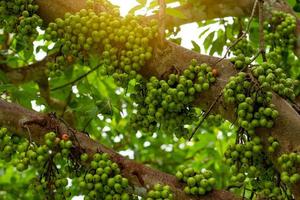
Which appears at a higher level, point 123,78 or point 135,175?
point 123,78

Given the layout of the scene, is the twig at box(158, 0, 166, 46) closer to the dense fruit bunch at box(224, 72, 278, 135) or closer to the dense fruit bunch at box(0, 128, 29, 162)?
the dense fruit bunch at box(224, 72, 278, 135)

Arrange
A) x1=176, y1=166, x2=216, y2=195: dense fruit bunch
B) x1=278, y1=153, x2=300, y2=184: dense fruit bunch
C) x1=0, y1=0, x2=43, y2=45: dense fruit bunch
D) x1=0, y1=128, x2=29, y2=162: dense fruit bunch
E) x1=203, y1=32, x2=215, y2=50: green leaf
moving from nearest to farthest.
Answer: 1. x1=278, y1=153, x2=300, y2=184: dense fruit bunch
2. x1=176, y1=166, x2=216, y2=195: dense fruit bunch
3. x1=0, y1=128, x2=29, y2=162: dense fruit bunch
4. x1=0, y1=0, x2=43, y2=45: dense fruit bunch
5. x1=203, y1=32, x2=215, y2=50: green leaf

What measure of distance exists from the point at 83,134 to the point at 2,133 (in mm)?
481

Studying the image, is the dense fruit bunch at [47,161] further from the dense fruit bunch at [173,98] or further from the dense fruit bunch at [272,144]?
the dense fruit bunch at [272,144]

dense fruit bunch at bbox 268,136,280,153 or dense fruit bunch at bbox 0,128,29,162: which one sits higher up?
dense fruit bunch at bbox 268,136,280,153

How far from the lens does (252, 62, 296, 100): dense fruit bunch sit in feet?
9.50

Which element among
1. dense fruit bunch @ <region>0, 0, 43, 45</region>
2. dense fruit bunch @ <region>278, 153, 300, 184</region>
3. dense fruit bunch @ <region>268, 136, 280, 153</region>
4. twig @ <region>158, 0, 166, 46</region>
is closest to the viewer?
dense fruit bunch @ <region>278, 153, 300, 184</region>

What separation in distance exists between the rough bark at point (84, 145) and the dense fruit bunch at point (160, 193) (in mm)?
69

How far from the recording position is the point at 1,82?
4785 mm

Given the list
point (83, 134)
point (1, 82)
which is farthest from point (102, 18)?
point (1, 82)

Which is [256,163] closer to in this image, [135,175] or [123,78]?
[135,175]

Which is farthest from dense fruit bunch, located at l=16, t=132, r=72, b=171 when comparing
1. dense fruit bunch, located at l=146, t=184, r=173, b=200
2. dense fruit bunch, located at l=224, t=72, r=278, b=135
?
dense fruit bunch, located at l=224, t=72, r=278, b=135

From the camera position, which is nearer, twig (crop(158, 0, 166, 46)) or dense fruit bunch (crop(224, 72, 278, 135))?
dense fruit bunch (crop(224, 72, 278, 135))

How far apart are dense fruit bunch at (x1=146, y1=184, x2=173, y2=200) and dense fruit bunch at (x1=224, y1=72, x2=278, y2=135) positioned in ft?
1.80
